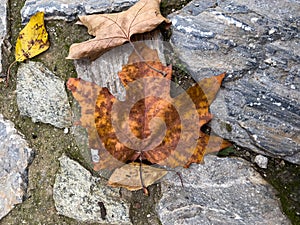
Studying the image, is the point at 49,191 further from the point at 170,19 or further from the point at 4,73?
the point at 170,19

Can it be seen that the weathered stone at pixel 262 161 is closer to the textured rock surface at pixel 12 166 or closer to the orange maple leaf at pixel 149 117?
the orange maple leaf at pixel 149 117

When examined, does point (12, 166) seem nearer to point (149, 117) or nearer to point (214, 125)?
point (149, 117)

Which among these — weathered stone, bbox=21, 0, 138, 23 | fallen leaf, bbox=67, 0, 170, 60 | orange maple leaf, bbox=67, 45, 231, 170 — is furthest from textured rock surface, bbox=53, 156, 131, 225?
weathered stone, bbox=21, 0, 138, 23

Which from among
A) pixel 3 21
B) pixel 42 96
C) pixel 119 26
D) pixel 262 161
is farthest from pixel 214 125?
pixel 3 21

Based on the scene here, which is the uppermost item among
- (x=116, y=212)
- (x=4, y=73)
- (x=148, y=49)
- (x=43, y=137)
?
(x=148, y=49)

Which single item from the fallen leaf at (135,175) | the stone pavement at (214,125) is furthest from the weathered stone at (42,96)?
the fallen leaf at (135,175)

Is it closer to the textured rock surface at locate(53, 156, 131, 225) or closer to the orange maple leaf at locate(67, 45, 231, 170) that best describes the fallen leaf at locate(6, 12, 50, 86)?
the orange maple leaf at locate(67, 45, 231, 170)

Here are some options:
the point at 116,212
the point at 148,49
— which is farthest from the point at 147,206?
the point at 148,49
